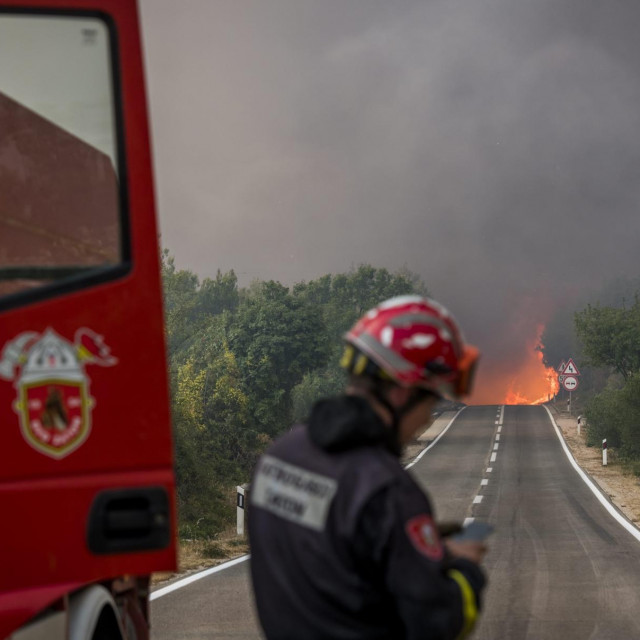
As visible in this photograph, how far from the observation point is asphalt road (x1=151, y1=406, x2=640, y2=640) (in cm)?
1012

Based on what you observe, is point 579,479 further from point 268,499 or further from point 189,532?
point 268,499

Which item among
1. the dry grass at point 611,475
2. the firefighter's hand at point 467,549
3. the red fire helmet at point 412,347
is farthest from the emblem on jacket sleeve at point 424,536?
the dry grass at point 611,475

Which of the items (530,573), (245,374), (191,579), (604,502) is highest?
(245,374)

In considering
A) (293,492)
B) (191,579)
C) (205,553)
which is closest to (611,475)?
(205,553)

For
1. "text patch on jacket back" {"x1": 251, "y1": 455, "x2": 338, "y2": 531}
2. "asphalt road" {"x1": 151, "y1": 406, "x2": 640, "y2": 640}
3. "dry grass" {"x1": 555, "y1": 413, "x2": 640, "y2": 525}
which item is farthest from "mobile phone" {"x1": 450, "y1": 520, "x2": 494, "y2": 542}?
"dry grass" {"x1": 555, "y1": 413, "x2": 640, "y2": 525}

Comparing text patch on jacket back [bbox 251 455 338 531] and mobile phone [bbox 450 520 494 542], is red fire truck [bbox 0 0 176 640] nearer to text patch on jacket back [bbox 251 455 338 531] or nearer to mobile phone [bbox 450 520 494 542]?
text patch on jacket back [bbox 251 455 338 531]

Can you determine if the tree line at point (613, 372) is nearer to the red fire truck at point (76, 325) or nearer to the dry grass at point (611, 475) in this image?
the dry grass at point (611, 475)

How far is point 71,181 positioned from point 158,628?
690cm

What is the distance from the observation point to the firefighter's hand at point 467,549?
106 inches

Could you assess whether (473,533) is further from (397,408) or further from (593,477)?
(593,477)

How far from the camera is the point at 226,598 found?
1184 centimetres

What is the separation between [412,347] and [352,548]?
0.52 m

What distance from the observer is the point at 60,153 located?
3.93 m

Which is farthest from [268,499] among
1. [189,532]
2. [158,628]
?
[189,532]
